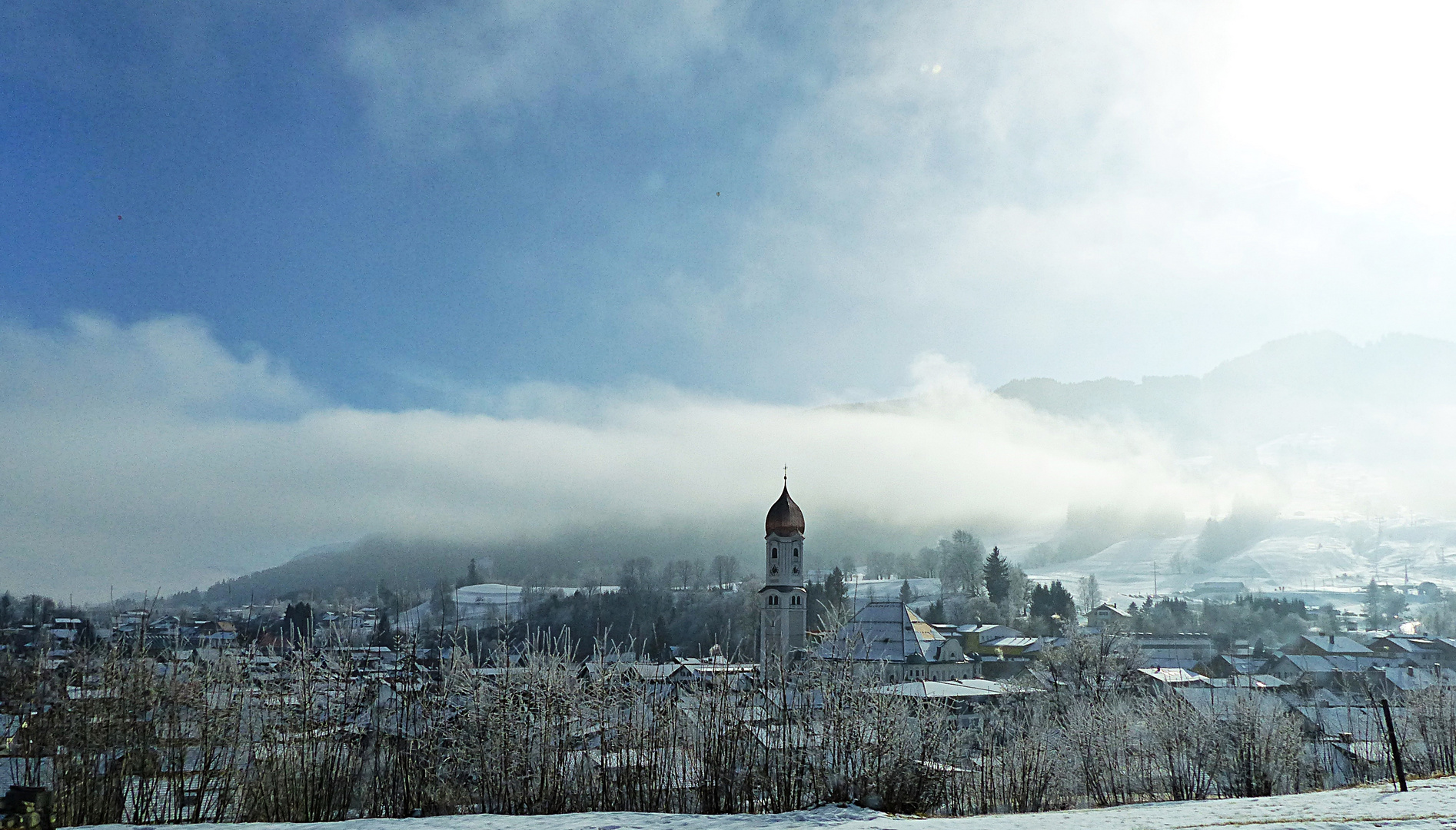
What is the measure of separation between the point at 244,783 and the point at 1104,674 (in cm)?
4080

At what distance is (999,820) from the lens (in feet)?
42.4

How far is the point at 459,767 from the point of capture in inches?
615

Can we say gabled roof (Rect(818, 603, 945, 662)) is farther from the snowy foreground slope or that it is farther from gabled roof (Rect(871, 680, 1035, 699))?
the snowy foreground slope

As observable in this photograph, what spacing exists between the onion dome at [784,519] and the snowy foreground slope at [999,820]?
202ft

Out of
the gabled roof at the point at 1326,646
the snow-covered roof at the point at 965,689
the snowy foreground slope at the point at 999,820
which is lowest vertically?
the gabled roof at the point at 1326,646

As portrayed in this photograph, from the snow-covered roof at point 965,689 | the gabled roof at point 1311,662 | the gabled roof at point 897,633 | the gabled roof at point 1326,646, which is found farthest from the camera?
the gabled roof at point 1326,646

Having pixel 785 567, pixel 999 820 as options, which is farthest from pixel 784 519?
pixel 999 820

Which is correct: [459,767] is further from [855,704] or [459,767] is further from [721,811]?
[855,704]

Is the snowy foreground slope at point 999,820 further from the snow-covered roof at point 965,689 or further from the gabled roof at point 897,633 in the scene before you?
the gabled roof at point 897,633

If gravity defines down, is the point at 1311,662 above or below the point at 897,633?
below

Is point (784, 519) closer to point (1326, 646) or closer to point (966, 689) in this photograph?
point (966, 689)

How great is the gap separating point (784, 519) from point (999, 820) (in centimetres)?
6416

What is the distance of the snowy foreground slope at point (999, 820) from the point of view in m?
12.5

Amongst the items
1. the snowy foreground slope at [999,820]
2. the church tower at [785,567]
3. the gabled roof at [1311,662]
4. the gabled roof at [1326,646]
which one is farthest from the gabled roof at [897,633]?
the snowy foreground slope at [999,820]
